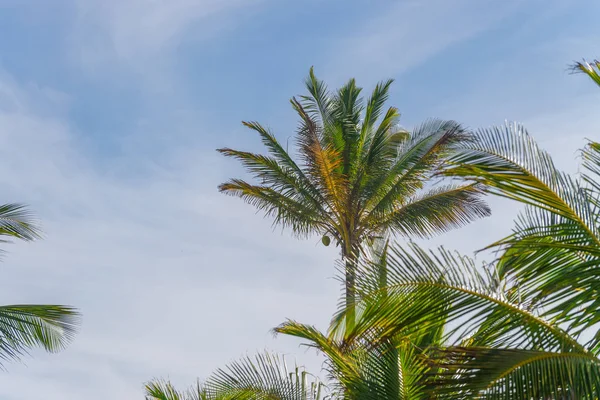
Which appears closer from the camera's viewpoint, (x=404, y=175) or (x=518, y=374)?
(x=518, y=374)

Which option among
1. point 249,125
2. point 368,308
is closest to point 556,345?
point 368,308

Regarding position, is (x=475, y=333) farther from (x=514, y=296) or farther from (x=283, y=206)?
(x=283, y=206)

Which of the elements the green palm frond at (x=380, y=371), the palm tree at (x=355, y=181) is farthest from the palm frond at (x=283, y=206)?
the green palm frond at (x=380, y=371)

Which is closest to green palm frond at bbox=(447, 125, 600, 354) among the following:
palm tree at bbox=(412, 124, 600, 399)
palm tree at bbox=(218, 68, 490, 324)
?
palm tree at bbox=(412, 124, 600, 399)

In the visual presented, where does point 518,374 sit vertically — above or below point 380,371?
below

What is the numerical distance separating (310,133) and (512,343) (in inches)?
424

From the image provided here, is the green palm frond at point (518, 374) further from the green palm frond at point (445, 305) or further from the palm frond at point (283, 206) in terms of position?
the palm frond at point (283, 206)

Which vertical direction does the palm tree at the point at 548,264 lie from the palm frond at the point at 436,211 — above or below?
below

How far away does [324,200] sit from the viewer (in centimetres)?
1675

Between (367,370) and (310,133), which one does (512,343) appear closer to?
(367,370)

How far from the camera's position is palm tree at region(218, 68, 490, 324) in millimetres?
16359

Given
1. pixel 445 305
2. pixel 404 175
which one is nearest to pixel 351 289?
pixel 445 305

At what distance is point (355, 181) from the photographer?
54.8 feet

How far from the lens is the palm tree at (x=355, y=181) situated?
16359 mm
